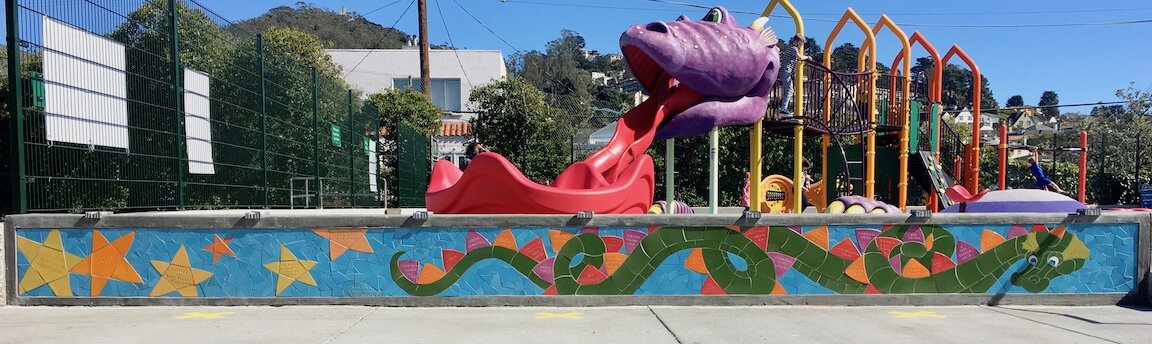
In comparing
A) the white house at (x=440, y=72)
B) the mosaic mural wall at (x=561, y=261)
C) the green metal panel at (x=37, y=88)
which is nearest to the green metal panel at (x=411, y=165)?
the mosaic mural wall at (x=561, y=261)

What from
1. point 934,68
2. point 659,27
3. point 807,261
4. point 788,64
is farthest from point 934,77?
point 807,261

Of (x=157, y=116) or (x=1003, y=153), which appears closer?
(x=157, y=116)

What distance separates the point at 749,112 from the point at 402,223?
19.3 feet

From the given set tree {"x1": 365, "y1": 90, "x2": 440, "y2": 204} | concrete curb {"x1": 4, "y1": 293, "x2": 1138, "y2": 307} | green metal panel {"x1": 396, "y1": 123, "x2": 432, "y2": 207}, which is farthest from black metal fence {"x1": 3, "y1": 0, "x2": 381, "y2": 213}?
tree {"x1": 365, "y1": 90, "x2": 440, "y2": 204}

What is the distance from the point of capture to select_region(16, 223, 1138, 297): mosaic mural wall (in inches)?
290

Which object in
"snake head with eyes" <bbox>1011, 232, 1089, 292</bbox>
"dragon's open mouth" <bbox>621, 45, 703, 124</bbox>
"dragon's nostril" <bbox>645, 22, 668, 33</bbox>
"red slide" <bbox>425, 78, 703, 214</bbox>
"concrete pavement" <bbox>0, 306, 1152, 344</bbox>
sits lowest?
"concrete pavement" <bbox>0, 306, 1152, 344</bbox>

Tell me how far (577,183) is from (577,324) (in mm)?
2902

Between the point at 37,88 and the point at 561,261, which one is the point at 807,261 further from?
the point at 37,88

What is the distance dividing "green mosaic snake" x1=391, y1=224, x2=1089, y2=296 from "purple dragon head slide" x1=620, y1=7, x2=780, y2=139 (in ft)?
11.4

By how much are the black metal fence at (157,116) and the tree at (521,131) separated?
891cm

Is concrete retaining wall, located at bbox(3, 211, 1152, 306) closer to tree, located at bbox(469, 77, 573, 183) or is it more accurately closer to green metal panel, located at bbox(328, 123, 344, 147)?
green metal panel, located at bbox(328, 123, 344, 147)

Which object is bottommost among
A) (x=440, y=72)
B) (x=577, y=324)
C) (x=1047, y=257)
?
(x=577, y=324)

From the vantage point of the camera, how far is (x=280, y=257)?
742 centimetres

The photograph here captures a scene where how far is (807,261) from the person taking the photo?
759cm
